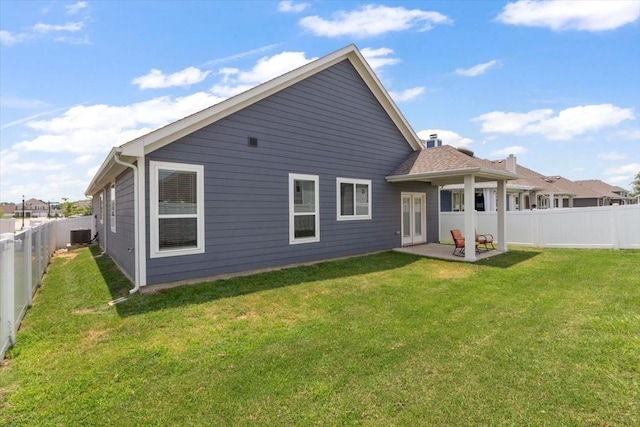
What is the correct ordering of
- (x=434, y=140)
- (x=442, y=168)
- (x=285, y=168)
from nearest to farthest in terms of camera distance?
1. (x=285, y=168)
2. (x=442, y=168)
3. (x=434, y=140)

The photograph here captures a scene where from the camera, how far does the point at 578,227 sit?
12.4 m

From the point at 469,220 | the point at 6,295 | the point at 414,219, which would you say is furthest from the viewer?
the point at 414,219

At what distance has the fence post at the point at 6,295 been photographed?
12.5 feet

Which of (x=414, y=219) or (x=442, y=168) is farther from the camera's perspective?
(x=414, y=219)

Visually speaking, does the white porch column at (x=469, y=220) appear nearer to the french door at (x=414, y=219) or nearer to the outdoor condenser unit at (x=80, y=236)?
the french door at (x=414, y=219)

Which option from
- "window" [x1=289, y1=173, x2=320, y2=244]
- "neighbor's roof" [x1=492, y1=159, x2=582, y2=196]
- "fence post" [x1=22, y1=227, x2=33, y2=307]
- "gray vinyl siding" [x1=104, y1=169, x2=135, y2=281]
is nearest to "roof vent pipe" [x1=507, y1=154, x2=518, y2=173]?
"neighbor's roof" [x1=492, y1=159, x2=582, y2=196]

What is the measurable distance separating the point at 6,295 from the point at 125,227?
432 cm

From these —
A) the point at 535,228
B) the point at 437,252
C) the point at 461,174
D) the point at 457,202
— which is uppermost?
the point at 461,174

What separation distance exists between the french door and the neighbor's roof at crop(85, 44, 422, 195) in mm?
2653

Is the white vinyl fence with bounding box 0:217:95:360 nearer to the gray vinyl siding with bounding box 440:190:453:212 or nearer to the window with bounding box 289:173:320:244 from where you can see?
the window with bounding box 289:173:320:244

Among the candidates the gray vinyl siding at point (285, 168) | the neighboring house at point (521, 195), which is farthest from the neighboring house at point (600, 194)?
the gray vinyl siding at point (285, 168)

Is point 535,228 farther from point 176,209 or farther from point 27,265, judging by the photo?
point 27,265

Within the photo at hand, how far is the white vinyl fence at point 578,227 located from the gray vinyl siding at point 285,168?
18.8 feet

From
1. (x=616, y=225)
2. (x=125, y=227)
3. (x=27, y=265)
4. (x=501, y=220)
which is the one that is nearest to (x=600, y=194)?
(x=616, y=225)
